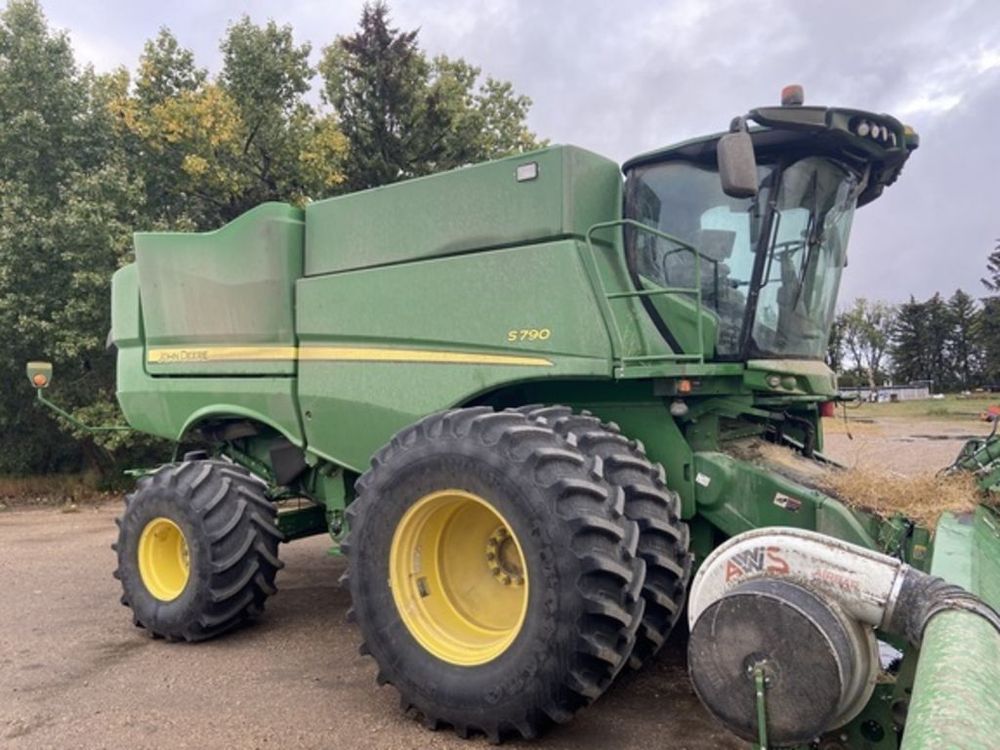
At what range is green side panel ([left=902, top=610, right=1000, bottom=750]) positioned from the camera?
1.29 meters

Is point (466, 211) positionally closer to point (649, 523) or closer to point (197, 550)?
point (649, 523)

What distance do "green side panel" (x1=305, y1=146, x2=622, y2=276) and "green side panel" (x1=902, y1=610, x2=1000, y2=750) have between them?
9.56 ft

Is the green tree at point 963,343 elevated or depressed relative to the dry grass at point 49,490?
elevated

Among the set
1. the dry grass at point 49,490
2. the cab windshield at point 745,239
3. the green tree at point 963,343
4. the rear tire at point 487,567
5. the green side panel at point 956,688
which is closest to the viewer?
the green side panel at point 956,688

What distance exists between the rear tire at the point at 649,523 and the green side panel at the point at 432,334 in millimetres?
472

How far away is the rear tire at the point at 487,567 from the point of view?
3.21 m

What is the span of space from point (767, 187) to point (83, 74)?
15338 millimetres

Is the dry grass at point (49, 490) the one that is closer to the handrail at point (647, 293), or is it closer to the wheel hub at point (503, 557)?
the wheel hub at point (503, 557)

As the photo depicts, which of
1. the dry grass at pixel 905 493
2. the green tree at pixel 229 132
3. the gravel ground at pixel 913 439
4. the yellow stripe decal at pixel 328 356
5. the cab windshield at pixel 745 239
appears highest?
the green tree at pixel 229 132

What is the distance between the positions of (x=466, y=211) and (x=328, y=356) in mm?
1370

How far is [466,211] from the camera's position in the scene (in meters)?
4.65

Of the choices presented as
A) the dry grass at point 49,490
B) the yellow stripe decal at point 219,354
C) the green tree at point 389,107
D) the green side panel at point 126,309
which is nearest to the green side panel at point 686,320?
the yellow stripe decal at point 219,354

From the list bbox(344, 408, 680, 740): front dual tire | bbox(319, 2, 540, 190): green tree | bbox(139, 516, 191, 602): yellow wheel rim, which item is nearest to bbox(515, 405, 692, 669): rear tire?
bbox(344, 408, 680, 740): front dual tire

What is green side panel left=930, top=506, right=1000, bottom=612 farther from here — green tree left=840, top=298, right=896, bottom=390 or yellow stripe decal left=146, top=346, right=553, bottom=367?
green tree left=840, top=298, right=896, bottom=390
